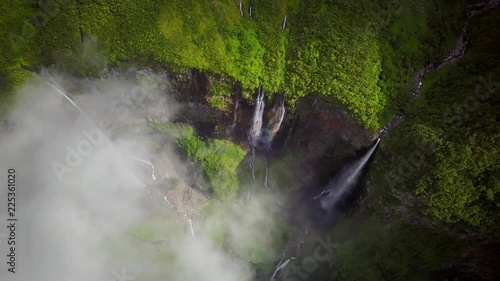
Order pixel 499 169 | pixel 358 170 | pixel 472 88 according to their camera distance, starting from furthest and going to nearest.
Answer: pixel 358 170 → pixel 472 88 → pixel 499 169

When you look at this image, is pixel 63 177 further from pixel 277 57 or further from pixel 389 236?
pixel 389 236

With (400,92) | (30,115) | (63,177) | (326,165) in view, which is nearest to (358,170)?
(326,165)

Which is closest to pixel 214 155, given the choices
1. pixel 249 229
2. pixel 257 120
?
pixel 257 120

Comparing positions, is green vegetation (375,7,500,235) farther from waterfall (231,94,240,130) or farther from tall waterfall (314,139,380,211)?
waterfall (231,94,240,130)

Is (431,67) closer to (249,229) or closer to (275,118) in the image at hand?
(275,118)
